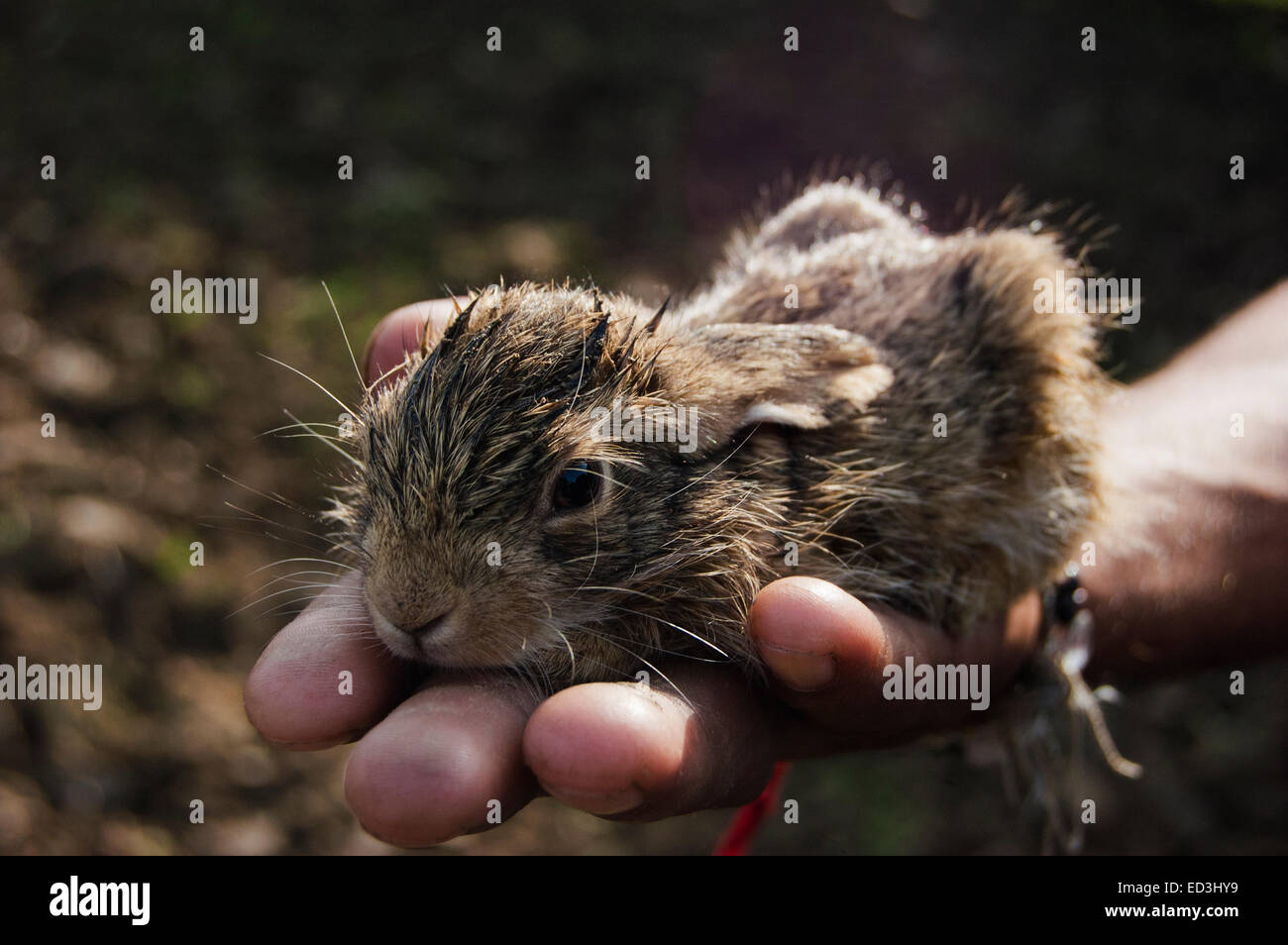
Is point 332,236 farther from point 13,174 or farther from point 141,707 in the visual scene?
point 141,707

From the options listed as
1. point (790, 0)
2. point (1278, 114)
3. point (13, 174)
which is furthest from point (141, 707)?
point (1278, 114)

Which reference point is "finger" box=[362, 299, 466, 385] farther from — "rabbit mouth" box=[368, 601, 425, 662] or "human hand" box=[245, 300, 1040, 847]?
"rabbit mouth" box=[368, 601, 425, 662]

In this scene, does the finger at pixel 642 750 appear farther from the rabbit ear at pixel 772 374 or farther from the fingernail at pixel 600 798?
the rabbit ear at pixel 772 374

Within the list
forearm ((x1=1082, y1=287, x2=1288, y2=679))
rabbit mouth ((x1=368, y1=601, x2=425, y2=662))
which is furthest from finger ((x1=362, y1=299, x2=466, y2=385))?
forearm ((x1=1082, y1=287, x2=1288, y2=679))

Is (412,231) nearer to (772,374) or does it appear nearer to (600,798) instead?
(772,374)

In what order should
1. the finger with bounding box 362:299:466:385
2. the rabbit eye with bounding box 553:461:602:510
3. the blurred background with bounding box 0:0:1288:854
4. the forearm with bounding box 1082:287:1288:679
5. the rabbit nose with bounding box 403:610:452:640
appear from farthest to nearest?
the blurred background with bounding box 0:0:1288:854
the forearm with bounding box 1082:287:1288:679
the finger with bounding box 362:299:466:385
the rabbit eye with bounding box 553:461:602:510
the rabbit nose with bounding box 403:610:452:640

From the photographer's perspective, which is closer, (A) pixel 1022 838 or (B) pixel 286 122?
(A) pixel 1022 838
